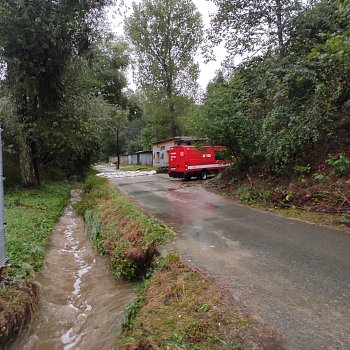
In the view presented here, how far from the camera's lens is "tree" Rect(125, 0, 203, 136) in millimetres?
34531

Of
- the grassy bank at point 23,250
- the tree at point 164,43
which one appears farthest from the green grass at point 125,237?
the tree at point 164,43

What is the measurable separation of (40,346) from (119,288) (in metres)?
1.75

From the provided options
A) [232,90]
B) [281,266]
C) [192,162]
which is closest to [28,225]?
[281,266]

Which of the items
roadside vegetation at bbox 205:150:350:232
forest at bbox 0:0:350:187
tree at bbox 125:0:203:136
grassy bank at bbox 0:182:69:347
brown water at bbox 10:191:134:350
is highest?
tree at bbox 125:0:203:136

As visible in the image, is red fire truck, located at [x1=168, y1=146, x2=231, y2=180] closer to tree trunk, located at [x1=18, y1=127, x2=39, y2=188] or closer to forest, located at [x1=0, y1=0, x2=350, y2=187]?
forest, located at [x1=0, y1=0, x2=350, y2=187]

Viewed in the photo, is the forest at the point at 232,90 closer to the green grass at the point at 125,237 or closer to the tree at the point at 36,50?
the tree at the point at 36,50

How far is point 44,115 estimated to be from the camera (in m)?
14.3

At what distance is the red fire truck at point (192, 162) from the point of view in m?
20.4

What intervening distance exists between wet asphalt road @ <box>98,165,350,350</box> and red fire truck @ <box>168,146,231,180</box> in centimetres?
1074

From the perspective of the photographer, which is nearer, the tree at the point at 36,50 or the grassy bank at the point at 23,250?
the grassy bank at the point at 23,250

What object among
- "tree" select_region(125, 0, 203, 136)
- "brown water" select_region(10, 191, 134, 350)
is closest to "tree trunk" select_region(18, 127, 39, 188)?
"brown water" select_region(10, 191, 134, 350)

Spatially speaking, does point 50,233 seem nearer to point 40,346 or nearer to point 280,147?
point 40,346

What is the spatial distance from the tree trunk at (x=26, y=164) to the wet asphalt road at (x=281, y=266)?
28.1ft

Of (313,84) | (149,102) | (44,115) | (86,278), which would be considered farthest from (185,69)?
(86,278)
